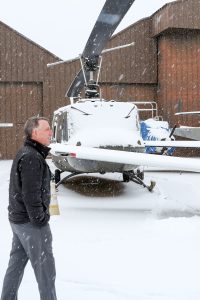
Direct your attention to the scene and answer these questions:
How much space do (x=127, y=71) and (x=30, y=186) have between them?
63.9 ft

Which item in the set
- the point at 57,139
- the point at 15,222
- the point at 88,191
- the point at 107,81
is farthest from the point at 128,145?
the point at 107,81

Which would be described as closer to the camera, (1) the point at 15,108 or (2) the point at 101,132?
(2) the point at 101,132

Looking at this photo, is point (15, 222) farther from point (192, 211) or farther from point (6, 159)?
point (6, 159)

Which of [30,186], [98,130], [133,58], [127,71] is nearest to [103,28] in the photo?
[98,130]

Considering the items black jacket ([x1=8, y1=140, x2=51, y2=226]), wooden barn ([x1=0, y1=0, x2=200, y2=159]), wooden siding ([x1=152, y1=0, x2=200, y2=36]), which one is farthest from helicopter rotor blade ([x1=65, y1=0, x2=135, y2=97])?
wooden siding ([x1=152, y1=0, x2=200, y2=36])

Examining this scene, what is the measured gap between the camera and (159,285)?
4145 millimetres

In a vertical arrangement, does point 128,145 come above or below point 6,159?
above

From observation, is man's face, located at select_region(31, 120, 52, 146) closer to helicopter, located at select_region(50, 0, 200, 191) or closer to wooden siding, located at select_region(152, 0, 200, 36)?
helicopter, located at select_region(50, 0, 200, 191)

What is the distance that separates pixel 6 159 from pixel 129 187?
11426 mm

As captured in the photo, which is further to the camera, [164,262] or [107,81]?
[107,81]

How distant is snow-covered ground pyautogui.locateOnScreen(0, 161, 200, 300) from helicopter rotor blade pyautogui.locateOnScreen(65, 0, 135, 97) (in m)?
3.82

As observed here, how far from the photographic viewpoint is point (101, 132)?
31.1 ft

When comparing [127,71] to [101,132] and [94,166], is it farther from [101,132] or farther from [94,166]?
[94,166]

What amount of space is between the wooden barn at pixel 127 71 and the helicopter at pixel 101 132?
9.63 m
